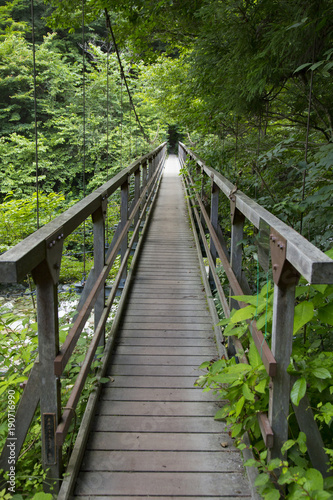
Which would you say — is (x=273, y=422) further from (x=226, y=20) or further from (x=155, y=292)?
(x=226, y=20)

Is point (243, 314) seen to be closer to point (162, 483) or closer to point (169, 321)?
point (162, 483)

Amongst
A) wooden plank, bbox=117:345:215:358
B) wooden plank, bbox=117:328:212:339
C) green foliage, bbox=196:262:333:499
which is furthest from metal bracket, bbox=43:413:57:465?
wooden plank, bbox=117:328:212:339

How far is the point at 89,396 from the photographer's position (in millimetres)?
2098

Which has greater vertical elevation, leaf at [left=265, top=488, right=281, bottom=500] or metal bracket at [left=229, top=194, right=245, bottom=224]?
metal bracket at [left=229, top=194, right=245, bottom=224]

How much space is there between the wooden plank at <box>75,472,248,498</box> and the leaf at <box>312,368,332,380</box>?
0.66 meters

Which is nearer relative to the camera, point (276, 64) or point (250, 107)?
point (276, 64)

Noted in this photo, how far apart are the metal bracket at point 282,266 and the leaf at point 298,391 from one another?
0.30 m

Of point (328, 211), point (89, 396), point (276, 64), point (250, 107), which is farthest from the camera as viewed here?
point (250, 107)

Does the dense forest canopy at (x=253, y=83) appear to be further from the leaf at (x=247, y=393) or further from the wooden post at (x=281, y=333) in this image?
the leaf at (x=247, y=393)

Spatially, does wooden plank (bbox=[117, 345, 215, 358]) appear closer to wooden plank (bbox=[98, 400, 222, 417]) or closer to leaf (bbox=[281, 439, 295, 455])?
wooden plank (bbox=[98, 400, 222, 417])

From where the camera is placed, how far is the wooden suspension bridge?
133 cm

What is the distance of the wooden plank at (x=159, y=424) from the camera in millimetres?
1940

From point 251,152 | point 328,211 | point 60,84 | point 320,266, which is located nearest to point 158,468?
point 320,266

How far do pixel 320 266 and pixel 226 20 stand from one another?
2.40 meters
